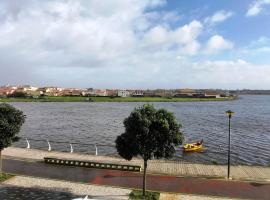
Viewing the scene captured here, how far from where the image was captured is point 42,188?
21734 millimetres

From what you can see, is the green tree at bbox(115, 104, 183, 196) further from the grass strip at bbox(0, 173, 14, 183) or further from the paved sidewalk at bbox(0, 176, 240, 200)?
the grass strip at bbox(0, 173, 14, 183)

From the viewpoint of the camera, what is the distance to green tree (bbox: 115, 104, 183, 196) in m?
19.8

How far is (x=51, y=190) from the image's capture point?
21359mm

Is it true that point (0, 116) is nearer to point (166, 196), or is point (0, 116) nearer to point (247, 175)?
point (166, 196)

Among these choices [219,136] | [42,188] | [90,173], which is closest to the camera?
[42,188]

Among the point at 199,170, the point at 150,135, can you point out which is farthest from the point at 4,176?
the point at 199,170

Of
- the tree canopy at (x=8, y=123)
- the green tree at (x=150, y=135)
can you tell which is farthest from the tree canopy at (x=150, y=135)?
the tree canopy at (x=8, y=123)

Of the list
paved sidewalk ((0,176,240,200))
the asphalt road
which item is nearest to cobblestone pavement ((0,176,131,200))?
paved sidewalk ((0,176,240,200))

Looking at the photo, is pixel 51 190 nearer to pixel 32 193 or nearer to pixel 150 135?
pixel 32 193

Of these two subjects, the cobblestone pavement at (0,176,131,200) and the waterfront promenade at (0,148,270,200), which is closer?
the cobblestone pavement at (0,176,131,200)

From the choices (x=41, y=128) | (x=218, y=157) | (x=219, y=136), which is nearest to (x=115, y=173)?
(x=218, y=157)

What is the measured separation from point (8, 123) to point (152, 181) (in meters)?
10.2

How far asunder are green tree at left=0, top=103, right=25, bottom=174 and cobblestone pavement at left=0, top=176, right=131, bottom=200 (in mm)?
2584

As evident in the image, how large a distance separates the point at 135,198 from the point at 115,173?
536 cm
